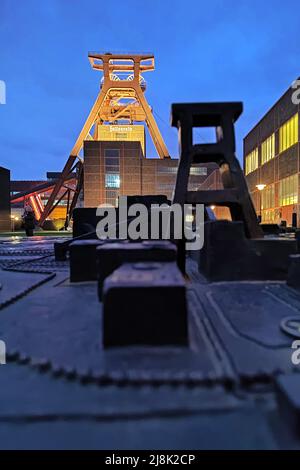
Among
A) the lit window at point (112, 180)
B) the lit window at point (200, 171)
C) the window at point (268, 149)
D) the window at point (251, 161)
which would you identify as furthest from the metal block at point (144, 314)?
the lit window at point (200, 171)

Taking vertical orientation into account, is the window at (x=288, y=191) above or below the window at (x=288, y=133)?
below

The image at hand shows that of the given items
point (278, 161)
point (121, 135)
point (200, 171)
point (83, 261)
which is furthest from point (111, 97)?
point (83, 261)

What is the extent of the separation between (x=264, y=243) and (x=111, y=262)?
3.04 m

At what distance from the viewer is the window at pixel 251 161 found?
33763 millimetres

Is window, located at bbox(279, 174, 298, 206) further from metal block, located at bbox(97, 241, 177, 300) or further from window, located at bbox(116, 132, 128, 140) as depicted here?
window, located at bbox(116, 132, 128, 140)

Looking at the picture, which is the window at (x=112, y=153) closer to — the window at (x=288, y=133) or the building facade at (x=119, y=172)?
the building facade at (x=119, y=172)

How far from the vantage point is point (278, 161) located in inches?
1069

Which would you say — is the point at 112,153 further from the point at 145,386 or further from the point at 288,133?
the point at 145,386

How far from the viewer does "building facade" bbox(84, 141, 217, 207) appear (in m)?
39.3

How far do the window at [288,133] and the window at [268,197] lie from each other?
14.1 ft

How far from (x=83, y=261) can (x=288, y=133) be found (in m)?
25.3

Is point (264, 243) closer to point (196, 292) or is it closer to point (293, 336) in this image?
point (196, 292)

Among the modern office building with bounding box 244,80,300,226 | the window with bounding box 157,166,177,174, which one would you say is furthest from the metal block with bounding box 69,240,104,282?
the window with bounding box 157,166,177,174
